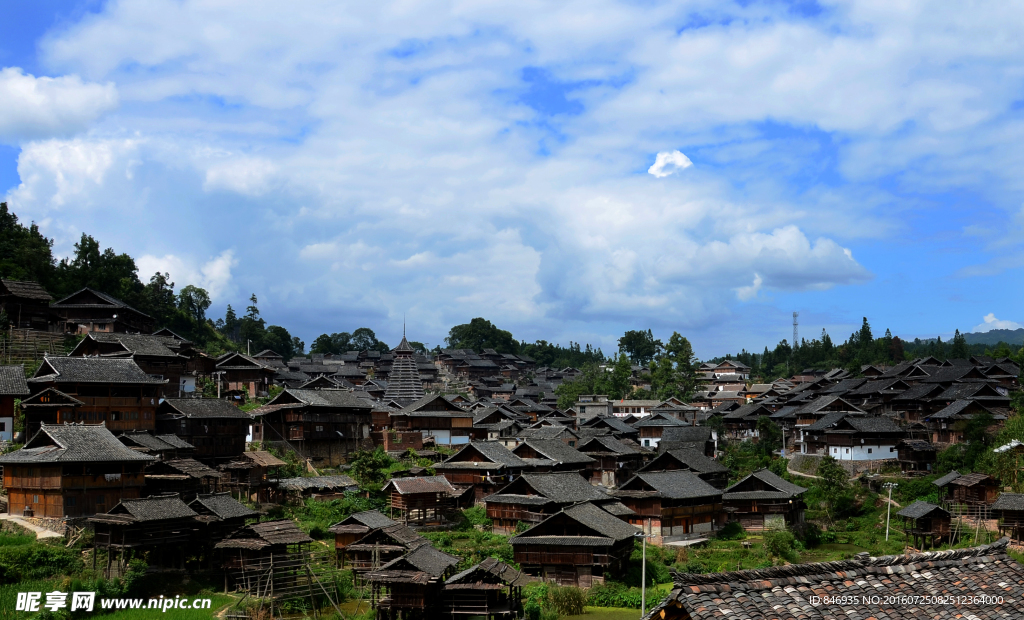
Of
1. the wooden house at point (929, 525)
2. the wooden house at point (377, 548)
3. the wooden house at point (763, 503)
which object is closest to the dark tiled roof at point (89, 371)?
the wooden house at point (377, 548)

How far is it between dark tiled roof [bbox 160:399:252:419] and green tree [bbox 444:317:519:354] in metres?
85.9

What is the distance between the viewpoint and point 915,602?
985 cm

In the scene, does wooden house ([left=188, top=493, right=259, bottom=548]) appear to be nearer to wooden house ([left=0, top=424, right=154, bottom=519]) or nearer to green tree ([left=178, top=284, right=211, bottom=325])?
wooden house ([left=0, top=424, right=154, bottom=519])

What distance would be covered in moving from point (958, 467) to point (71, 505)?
173 feet

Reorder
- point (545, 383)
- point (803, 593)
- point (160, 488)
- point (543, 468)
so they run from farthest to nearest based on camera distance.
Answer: point (545, 383), point (543, 468), point (160, 488), point (803, 593)

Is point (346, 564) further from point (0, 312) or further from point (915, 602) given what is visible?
point (0, 312)

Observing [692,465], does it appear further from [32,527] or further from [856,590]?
[856,590]

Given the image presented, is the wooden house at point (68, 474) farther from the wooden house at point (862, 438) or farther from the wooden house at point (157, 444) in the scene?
the wooden house at point (862, 438)

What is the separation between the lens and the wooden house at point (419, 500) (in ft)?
138

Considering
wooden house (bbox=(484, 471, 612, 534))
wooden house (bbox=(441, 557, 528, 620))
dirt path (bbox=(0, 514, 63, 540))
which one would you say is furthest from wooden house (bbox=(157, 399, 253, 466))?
wooden house (bbox=(441, 557, 528, 620))

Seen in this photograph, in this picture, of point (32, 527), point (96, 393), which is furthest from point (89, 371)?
point (32, 527)

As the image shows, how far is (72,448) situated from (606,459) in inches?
1450

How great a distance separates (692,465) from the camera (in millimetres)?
55906

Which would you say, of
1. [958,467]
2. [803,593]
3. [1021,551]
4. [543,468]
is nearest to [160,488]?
[543,468]
